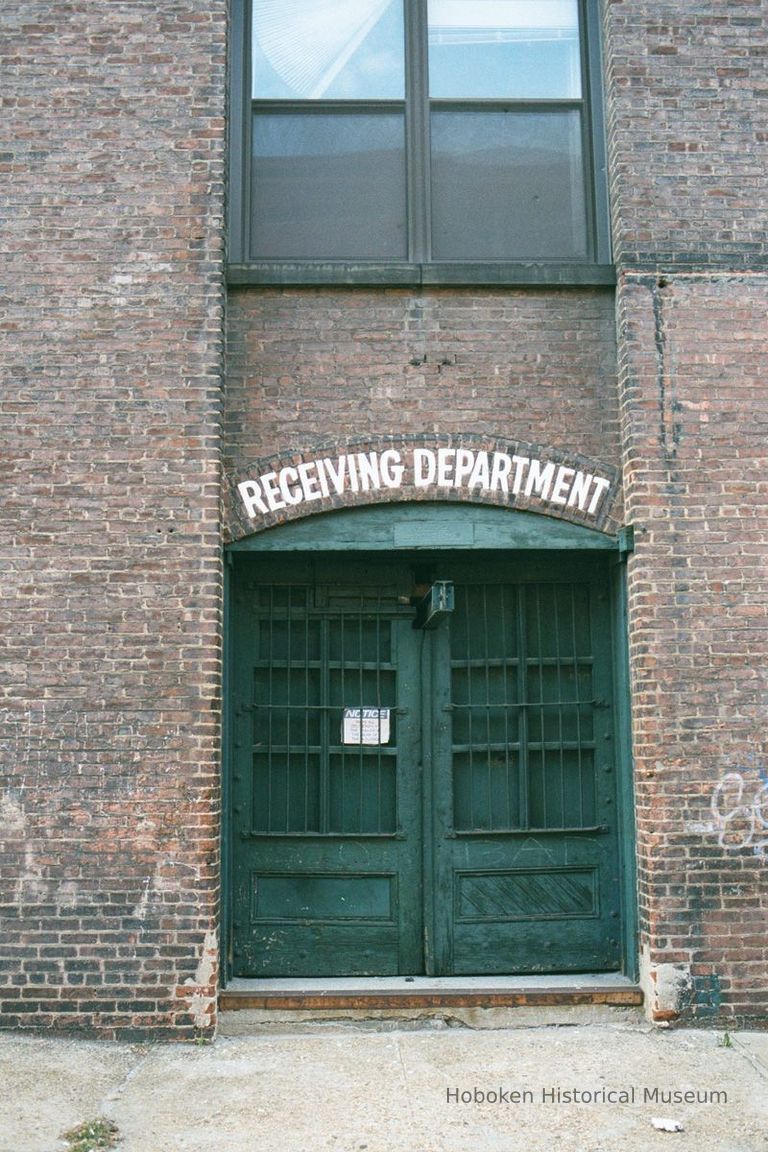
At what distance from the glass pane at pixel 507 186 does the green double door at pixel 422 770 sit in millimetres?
2080

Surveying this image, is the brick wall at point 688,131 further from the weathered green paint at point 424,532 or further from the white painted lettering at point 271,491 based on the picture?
the white painted lettering at point 271,491

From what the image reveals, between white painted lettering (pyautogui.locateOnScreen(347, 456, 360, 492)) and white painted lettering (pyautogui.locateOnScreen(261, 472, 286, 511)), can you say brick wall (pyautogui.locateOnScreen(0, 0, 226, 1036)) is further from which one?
white painted lettering (pyautogui.locateOnScreen(347, 456, 360, 492))

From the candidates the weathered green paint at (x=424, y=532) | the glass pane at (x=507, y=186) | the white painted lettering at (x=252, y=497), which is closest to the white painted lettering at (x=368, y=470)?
the weathered green paint at (x=424, y=532)

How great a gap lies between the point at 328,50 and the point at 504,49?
3.92 ft

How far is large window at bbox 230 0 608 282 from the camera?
7.09 meters

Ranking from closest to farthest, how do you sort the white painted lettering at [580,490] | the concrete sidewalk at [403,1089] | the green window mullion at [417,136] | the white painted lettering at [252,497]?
the concrete sidewalk at [403,1089] → the white painted lettering at [252,497] → the white painted lettering at [580,490] → the green window mullion at [417,136]

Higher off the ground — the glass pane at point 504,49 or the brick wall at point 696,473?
the glass pane at point 504,49

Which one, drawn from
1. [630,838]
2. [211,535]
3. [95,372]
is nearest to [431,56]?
[95,372]

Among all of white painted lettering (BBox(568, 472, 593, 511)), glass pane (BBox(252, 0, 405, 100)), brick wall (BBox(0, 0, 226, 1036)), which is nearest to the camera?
brick wall (BBox(0, 0, 226, 1036))

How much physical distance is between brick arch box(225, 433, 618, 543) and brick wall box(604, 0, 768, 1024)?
0.33 meters

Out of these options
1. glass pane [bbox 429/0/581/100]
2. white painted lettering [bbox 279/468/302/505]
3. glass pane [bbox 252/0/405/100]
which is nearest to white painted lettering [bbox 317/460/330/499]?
white painted lettering [bbox 279/468/302/505]

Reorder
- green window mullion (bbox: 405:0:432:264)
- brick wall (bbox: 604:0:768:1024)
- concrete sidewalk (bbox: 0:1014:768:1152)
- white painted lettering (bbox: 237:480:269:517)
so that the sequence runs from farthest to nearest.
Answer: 1. green window mullion (bbox: 405:0:432:264)
2. white painted lettering (bbox: 237:480:269:517)
3. brick wall (bbox: 604:0:768:1024)
4. concrete sidewalk (bbox: 0:1014:768:1152)

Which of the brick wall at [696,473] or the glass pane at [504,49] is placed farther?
the glass pane at [504,49]

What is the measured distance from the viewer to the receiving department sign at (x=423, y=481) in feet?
21.9
